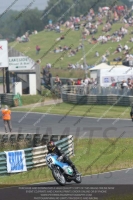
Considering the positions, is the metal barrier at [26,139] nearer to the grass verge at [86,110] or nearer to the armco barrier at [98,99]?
the grass verge at [86,110]

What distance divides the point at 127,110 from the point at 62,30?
41.6 metres

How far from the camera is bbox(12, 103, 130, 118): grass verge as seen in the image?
1421 inches

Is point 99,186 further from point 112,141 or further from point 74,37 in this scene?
point 74,37

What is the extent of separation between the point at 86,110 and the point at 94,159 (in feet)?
56.1

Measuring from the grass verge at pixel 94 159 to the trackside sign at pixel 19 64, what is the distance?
78.5 feet

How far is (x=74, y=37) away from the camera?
79562mm

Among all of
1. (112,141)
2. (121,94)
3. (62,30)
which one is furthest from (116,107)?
(62,30)

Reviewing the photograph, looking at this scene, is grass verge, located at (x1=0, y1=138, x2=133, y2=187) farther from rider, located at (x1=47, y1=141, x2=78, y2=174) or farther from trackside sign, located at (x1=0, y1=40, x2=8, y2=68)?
trackside sign, located at (x1=0, y1=40, x2=8, y2=68)

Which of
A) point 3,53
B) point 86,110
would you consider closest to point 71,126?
point 86,110

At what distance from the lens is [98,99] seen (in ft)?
136

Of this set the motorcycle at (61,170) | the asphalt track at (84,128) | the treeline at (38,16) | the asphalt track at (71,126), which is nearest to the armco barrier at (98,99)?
the asphalt track at (84,128)

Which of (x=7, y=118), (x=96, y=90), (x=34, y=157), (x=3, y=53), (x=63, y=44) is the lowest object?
(x=34, y=157)

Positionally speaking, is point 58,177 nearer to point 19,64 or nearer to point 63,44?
point 19,64

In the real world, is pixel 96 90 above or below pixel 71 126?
above
